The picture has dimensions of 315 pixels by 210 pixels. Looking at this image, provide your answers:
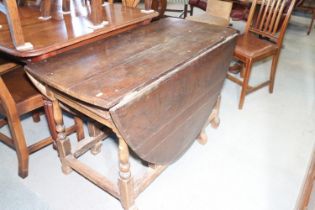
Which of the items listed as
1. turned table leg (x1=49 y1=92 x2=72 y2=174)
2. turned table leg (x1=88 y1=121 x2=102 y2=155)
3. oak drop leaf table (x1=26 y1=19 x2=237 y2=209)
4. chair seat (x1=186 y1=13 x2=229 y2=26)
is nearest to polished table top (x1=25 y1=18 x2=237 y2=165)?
oak drop leaf table (x1=26 y1=19 x2=237 y2=209)

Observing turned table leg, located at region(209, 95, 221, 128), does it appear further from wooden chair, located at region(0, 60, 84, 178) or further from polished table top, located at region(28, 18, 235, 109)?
wooden chair, located at region(0, 60, 84, 178)

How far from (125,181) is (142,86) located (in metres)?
0.52

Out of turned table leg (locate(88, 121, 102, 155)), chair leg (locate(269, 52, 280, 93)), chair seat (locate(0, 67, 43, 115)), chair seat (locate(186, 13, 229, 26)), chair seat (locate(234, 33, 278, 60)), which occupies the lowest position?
turned table leg (locate(88, 121, 102, 155))

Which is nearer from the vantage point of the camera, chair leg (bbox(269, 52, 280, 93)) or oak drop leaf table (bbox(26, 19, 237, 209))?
oak drop leaf table (bbox(26, 19, 237, 209))

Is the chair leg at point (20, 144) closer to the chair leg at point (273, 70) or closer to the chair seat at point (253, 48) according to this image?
the chair seat at point (253, 48)

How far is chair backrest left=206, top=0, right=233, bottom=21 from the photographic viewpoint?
297 cm

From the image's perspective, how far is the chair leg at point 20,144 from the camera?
1631 mm

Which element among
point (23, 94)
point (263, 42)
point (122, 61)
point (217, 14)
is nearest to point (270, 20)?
point (263, 42)

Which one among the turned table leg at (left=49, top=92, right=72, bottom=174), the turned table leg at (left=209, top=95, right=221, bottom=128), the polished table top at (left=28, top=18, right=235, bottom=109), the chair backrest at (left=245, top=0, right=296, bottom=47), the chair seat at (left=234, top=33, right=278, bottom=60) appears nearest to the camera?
the polished table top at (left=28, top=18, right=235, bottom=109)

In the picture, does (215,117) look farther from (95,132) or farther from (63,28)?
(63,28)

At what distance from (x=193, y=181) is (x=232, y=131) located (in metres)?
0.61

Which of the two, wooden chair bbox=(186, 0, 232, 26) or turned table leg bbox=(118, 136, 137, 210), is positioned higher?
wooden chair bbox=(186, 0, 232, 26)

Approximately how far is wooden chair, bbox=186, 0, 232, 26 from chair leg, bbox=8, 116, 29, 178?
1.99 meters

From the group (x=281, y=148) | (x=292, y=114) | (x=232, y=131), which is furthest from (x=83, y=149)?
(x=292, y=114)
